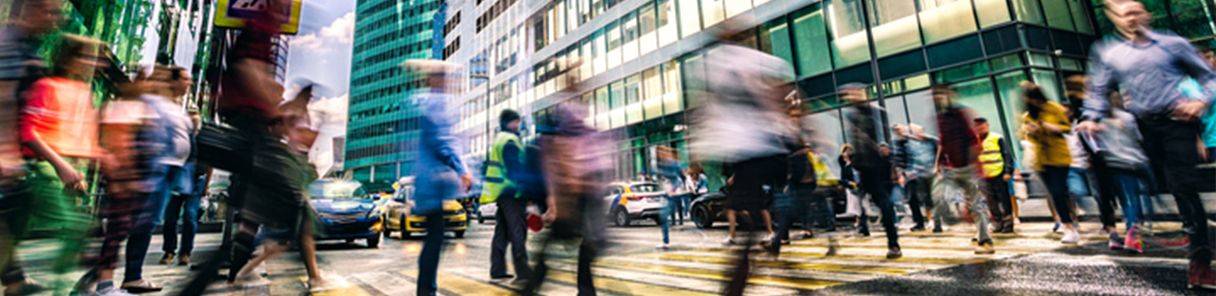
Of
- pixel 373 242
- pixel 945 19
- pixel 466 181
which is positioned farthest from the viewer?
pixel 945 19

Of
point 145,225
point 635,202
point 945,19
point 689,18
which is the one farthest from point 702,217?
point 689,18

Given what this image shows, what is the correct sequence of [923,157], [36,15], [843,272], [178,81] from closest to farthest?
[36,15] → [178,81] → [843,272] → [923,157]

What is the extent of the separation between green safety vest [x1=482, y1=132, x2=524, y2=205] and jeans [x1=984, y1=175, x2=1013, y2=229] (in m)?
5.29

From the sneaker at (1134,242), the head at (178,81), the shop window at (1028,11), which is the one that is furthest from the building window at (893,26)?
the head at (178,81)

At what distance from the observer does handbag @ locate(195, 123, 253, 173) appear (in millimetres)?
2766

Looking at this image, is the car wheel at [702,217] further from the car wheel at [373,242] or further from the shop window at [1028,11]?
the shop window at [1028,11]

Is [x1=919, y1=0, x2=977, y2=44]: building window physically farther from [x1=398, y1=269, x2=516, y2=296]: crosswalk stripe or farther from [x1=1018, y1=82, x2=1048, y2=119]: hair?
[x1=398, y1=269, x2=516, y2=296]: crosswalk stripe

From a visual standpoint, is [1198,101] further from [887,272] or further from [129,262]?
[129,262]

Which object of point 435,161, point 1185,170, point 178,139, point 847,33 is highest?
point 847,33

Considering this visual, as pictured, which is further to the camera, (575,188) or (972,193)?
(972,193)

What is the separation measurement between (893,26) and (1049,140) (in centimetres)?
1250

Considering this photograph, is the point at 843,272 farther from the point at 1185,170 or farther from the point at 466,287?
the point at 466,287

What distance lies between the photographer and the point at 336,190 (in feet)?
32.2

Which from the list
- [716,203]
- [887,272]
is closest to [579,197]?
[887,272]
